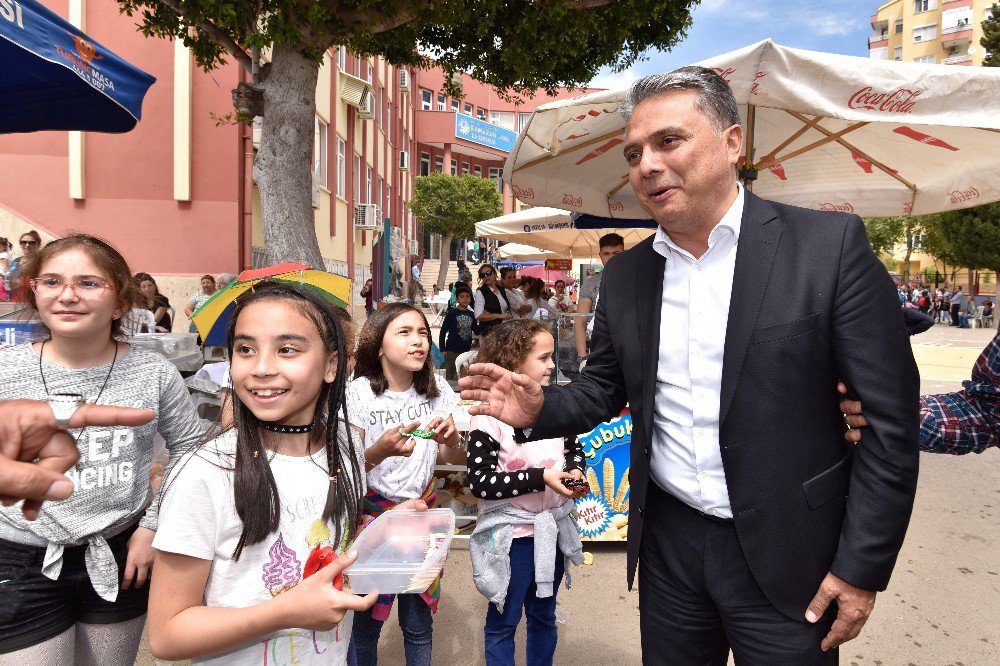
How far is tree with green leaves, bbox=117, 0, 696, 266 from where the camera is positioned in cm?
675

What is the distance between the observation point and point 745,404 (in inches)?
66.3

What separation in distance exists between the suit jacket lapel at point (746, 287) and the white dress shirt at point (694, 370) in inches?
1.8

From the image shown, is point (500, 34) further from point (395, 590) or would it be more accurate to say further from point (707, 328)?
point (395, 590)

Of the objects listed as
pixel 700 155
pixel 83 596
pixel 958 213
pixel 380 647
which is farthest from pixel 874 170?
pixel 958 213

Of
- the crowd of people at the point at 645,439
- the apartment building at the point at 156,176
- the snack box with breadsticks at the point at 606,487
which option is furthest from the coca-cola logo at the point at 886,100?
the apartment building at the point at 156,176

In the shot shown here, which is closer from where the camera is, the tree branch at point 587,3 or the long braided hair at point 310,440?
the long braided hair at point 310,440

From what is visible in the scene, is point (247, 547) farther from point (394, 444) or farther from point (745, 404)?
point (745, 404)

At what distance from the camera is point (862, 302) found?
160 cm

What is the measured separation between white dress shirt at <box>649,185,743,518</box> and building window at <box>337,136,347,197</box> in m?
17.9

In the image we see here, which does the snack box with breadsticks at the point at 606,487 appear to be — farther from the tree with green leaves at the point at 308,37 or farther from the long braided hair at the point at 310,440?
the tree with green leaves at the point at 308,37

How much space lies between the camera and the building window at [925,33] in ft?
184

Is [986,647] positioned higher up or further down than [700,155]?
further down

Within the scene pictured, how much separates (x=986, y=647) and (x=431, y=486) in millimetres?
3026

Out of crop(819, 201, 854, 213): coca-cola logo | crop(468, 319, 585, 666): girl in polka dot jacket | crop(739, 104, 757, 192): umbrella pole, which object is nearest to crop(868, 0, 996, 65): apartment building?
crop(819, 201, 854, 213): coca-cola logo
